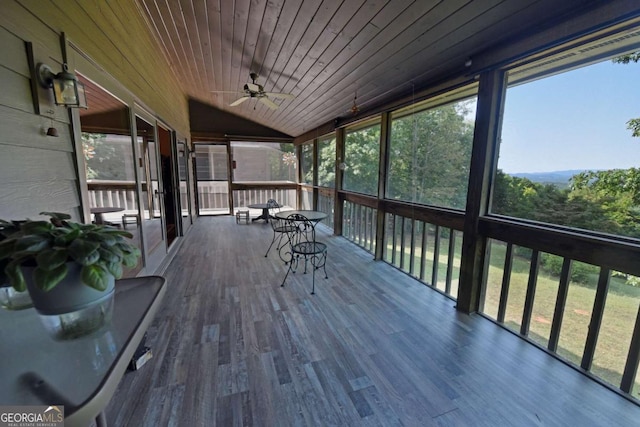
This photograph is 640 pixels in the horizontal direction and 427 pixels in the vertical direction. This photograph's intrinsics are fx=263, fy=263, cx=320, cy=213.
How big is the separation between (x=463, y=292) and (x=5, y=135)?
10.8 ft

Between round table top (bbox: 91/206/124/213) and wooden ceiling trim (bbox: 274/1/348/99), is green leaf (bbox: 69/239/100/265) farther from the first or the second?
wooden ceiling trim (bbox: 274/1/348/99)

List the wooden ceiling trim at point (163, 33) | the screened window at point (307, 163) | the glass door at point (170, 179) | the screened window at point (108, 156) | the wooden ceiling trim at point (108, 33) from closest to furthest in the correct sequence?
the wooden ceiling trim at point (108, 33) < the screened window at point (108, 156) < the wooden ceiling trim at point (163, 33) < the glass door at point (170, 179) < the screened window at point (307, 163)

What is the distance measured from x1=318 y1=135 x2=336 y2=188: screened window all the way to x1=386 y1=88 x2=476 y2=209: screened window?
2197mm

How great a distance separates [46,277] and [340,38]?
2.53m

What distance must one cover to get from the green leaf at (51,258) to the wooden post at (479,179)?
2.66m

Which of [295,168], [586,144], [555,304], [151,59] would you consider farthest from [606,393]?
[295,168]

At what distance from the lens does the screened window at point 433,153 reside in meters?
2.63

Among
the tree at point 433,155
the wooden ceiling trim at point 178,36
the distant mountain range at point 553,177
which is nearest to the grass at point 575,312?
the distant mountain range at point 553,177

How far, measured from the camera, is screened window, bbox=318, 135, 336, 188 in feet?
19.0

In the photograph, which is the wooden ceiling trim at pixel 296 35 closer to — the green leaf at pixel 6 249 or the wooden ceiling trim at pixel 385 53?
the wooden ceiling trim at pixel 385 53

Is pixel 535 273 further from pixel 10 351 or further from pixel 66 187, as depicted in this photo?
pixel 66 187

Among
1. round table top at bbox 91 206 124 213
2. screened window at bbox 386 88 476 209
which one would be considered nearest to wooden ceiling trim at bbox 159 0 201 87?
round table top at bbox 91 206 124 213

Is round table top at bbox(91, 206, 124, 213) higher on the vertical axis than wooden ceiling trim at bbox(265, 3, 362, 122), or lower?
lower

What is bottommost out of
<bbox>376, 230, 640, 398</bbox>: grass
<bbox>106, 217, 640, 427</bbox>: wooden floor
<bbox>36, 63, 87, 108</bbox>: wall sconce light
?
<bbox>106, 217, 640, 427</bbox>: wooden floor
